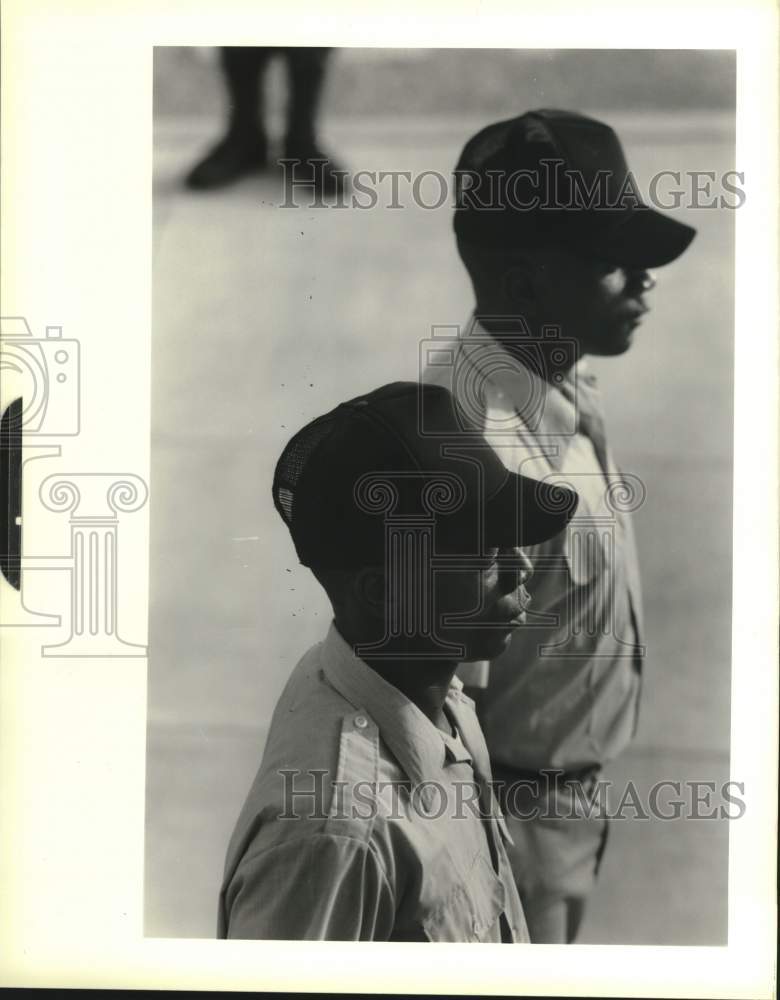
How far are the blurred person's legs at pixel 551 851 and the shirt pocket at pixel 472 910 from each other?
0.14ft

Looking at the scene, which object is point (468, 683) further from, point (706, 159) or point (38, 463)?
point (706, 159)

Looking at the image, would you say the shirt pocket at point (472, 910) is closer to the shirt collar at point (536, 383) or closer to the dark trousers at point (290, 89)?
the shirt collar at point (536, 383)

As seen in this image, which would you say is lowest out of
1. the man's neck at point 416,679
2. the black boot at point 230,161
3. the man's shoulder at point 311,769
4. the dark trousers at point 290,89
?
the man's shoulder at point 311,769

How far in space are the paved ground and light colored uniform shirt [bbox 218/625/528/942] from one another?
4 cm

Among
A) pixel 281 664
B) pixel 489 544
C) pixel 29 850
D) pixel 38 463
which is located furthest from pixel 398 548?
pixel 29 850

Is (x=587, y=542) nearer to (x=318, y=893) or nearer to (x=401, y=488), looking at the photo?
(x=401, y=488)

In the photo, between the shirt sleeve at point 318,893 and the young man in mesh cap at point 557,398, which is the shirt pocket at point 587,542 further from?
the shirt sleeve at point 318,893

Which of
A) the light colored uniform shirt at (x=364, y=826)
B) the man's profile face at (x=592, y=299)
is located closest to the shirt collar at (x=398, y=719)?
the light colored uniform shirt at (x=364, y=826)

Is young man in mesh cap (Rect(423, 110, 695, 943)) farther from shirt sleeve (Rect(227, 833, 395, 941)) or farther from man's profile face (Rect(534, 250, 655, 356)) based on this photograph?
shirt sleeve (Rect(227, 833, 395, 941))

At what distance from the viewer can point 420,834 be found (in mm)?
1509

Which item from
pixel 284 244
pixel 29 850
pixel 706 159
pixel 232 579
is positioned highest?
pixel 706 159

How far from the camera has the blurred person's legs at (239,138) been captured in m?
1.55

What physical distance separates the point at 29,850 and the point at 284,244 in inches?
40.9

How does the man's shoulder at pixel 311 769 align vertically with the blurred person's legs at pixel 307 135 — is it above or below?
below
